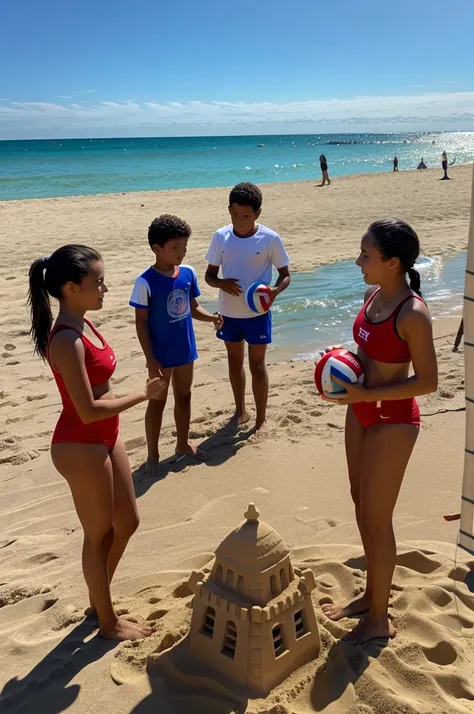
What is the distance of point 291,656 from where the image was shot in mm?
2664

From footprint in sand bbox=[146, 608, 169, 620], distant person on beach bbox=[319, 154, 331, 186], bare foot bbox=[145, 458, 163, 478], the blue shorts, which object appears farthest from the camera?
distant person on beach bbox=[319, 154, 331, 186]

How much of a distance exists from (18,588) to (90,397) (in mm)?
1554

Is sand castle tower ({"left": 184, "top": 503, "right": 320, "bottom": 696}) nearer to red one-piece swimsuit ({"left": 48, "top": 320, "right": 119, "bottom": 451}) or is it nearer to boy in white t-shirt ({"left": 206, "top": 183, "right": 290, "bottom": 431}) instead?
red one-piece swimsuit ({"left": 48, "top": 320, "right": 119, "bottom": 451})

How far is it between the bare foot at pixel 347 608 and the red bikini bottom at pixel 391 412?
951 millimetres

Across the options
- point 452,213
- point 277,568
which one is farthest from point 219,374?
point 452,213

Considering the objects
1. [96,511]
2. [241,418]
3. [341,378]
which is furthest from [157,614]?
[241,418]

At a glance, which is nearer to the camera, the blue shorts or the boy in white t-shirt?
the boy in white t-shirt

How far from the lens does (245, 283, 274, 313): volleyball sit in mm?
5250

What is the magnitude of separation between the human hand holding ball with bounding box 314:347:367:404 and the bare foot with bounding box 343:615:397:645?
1058 millimetres

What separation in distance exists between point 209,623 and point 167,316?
2539 millimetres

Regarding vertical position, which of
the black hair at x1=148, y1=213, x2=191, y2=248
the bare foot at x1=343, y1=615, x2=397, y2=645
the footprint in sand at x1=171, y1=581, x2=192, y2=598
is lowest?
the footprint in sand at x1=171, y1=581, x2=192, y2=598

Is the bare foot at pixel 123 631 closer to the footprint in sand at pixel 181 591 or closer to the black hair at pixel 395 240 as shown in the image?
the footprint in sand at pixel 181 591

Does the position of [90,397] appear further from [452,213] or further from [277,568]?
[452,213]

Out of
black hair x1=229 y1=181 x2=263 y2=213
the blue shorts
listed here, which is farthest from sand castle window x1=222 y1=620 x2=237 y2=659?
black hair x1=229 y1=181 x2=263 y2=213
